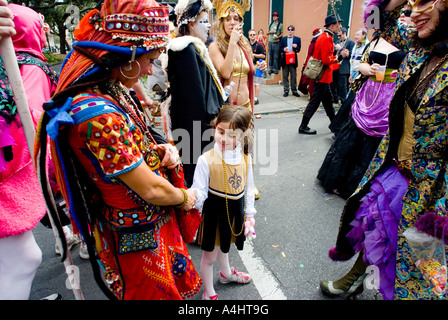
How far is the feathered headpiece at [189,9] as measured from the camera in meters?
2.46

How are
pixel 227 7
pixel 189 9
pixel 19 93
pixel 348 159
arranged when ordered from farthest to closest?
pixel 348 159
pixel 227 7
pixel 189 9
pixel 19 93

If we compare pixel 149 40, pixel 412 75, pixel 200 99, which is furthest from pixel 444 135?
pixel 200 99

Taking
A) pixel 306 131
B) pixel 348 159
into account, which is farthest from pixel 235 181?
pixel 306 131

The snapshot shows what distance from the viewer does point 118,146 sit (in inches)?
44.6

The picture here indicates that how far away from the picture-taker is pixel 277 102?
8.30 meters

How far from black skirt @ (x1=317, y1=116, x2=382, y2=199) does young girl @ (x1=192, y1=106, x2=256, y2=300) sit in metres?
1.83

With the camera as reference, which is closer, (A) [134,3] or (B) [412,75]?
(A) [134,3]

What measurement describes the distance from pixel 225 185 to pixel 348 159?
2.14m

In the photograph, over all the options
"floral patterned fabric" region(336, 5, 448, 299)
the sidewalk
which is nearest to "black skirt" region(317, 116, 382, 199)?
"floral patterned fabric" region(336, 5, 448, 299)

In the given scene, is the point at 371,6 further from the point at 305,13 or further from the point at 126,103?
the point at 305,13

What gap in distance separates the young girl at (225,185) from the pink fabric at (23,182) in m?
0.94
